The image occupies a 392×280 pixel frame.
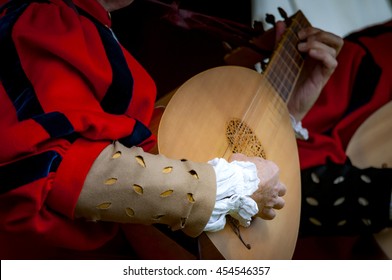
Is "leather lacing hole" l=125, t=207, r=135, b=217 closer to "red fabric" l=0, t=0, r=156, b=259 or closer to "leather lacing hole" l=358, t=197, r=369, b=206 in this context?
"red fabric" l=0, t=0, r=156, b=259

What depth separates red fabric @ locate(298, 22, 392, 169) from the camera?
1436mm

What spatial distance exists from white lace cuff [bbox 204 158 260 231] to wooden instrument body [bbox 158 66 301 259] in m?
0.04

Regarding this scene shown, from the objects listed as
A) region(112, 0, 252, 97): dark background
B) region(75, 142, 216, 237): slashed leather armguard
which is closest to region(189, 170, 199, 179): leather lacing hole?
region(75, 142, 216, 237): slashed leather armguard

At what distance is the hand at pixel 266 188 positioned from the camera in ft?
2.69

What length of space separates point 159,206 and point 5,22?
345 mm

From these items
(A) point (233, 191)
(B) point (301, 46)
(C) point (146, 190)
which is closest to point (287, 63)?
(B) point (301, 46)

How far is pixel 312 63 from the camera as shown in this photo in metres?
1.32

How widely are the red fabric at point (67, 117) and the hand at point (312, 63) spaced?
1.89ft

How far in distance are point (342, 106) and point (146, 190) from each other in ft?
3.20

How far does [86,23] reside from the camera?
797mm

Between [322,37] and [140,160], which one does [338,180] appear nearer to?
[322,37]

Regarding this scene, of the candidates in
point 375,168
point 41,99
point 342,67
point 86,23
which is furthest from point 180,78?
point 41,99
